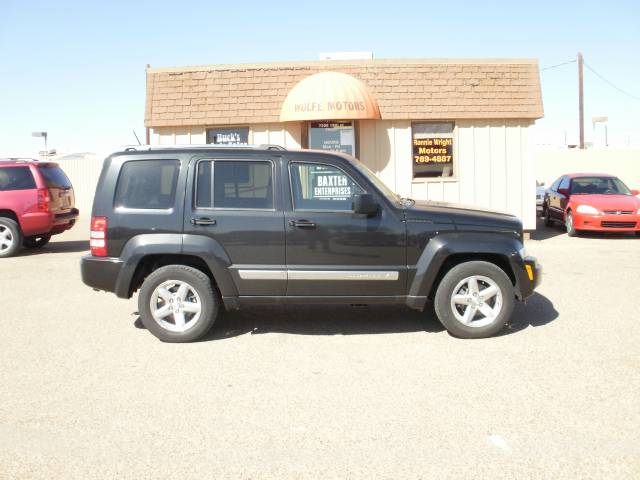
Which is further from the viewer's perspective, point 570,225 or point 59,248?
point 570,225

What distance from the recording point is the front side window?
20.5 ft

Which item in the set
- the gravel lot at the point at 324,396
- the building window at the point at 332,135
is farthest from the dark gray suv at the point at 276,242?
the building window at the point at 332,135

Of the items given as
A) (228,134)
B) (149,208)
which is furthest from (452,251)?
(228,134)

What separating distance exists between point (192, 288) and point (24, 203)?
325 inches

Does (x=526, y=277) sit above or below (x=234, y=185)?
below

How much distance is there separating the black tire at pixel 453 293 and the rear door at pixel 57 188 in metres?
9.57

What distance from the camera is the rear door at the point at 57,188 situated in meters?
13.2

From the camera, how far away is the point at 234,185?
631 centimetres

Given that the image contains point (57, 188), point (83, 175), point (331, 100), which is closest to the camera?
point (331, 100)

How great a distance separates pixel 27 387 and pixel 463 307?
3.88 metres

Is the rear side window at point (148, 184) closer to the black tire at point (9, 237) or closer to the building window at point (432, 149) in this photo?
the black tire at point (9, 237)

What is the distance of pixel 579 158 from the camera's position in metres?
34.3

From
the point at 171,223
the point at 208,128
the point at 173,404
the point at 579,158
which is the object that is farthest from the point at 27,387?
the point at 579,158

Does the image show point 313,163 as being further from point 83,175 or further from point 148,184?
point 83,175
